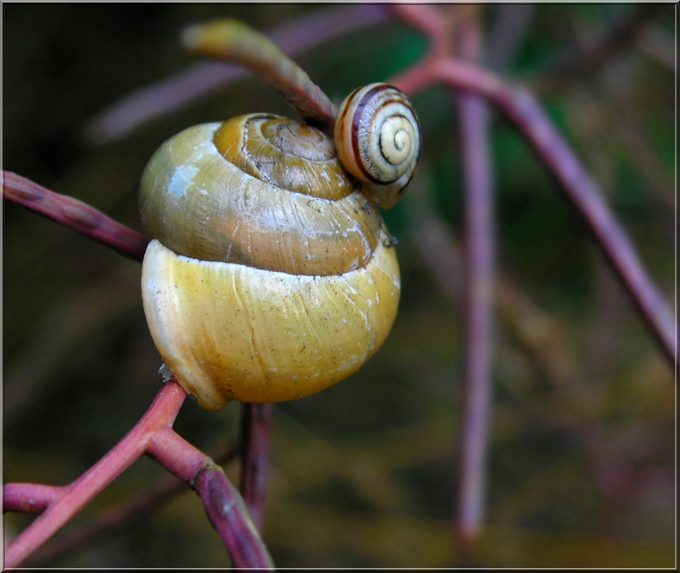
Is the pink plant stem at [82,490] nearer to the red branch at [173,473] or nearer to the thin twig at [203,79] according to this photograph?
the red branch at [173,473]

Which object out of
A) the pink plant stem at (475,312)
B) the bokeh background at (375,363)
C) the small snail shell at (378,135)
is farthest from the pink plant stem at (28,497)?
the bokeh background at (375,363)

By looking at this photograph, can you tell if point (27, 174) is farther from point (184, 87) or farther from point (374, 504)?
point (374, 504)

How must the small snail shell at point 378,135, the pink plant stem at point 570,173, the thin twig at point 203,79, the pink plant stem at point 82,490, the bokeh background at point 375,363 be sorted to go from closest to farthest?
the pink plant stem at point 82,490, the small snail shell at point 378,135, the pink plant stem at point 570,173, the thin twig at point 203,79, the bokeh background at point 375,363

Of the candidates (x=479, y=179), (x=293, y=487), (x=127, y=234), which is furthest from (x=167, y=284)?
(x=293, y=487)

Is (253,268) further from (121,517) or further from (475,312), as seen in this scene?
(475,312)

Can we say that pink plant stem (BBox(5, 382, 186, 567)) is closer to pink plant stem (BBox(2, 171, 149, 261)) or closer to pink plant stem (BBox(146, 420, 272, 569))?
pink plant stem (BBox(146, 420, 272, 569))

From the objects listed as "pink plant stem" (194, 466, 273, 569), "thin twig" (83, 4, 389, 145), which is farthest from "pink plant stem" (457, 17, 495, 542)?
"pink plant stem" (194, 466, 273, 569)
